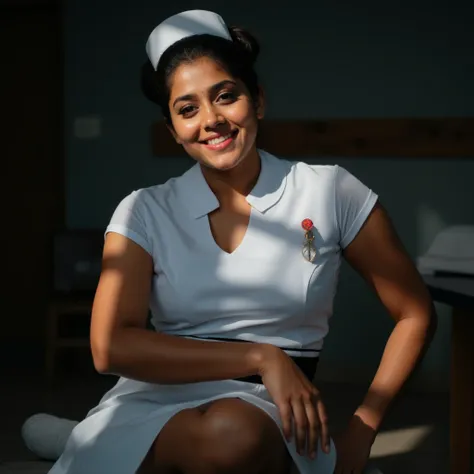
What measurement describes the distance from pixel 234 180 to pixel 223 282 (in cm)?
22

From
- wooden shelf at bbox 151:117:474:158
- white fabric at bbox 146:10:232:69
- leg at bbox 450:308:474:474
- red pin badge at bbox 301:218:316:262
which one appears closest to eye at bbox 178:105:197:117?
white fabric at bbox 146:10:232:69

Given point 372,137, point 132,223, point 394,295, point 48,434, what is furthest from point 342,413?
point 132,223

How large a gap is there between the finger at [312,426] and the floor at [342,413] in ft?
5.14

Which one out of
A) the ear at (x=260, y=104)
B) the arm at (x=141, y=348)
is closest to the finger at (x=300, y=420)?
the arm at (x=141, y=348)

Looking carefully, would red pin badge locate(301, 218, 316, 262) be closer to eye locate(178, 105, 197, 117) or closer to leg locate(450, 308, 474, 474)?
eye locate(178, 105, 197, 117)

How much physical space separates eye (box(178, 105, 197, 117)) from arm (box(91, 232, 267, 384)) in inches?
11.2

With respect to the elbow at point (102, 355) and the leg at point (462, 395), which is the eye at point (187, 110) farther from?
the leg at point (462, 395)

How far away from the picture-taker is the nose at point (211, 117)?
1657mm

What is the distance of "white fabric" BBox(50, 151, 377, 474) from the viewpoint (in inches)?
65.4

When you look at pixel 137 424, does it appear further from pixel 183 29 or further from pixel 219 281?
pixel 183 29

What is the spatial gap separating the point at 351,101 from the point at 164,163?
107cm

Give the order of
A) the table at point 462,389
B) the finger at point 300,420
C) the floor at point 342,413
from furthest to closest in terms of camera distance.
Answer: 1. the floor at point 342,413
2. the table at point 462,389
3. the finger at point 300,420

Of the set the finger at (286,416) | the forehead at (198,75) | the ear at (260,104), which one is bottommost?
the finger at (286,416)

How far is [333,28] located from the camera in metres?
A: 4.91
